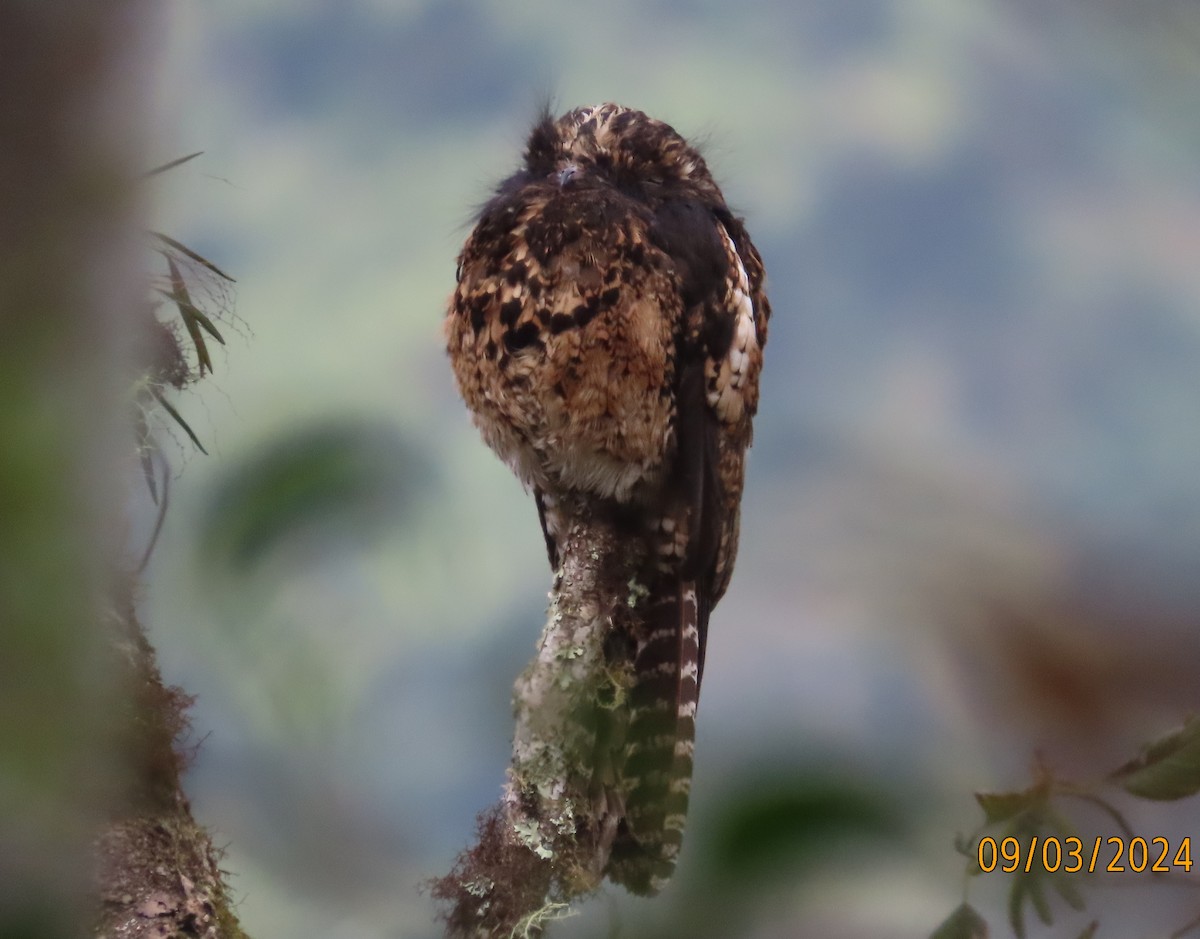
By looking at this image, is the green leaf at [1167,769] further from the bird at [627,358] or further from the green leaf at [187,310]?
the bird at [627,358]

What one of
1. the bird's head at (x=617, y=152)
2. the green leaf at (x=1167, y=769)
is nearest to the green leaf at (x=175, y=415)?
the green leaf at (x=1167, y=769)

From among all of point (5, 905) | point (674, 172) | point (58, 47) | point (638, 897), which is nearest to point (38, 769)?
point (5, 905)

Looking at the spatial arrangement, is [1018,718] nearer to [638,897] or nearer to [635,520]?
[638,897]

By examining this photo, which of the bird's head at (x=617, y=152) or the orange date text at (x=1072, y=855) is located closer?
the orange date text at (x=1072, y=855)

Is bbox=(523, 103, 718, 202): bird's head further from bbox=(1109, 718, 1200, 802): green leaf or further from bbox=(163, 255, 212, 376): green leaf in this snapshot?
bbox=(1109, 718, 1200, 802): green leaf

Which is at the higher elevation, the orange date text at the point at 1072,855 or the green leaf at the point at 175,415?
the green leaf at the point at 175,415
